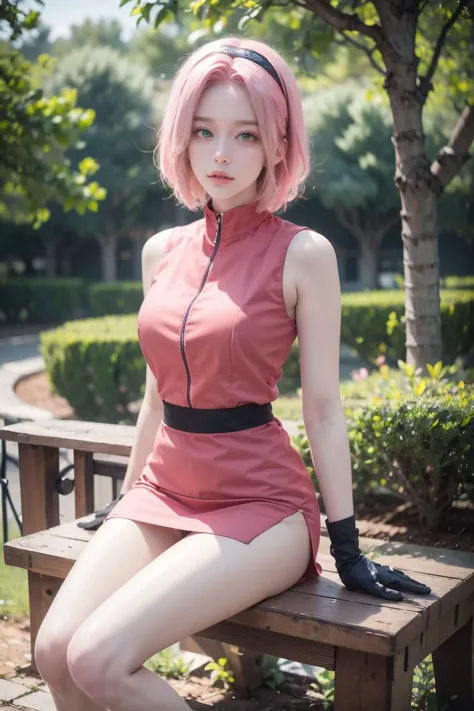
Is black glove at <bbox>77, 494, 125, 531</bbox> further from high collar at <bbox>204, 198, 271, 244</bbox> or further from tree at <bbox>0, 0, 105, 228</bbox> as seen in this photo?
tree at <bbox>0, 0, 105, 228</bbox>

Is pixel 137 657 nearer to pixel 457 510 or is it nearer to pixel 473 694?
pixel 473 694

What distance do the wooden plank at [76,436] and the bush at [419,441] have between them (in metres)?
0.92

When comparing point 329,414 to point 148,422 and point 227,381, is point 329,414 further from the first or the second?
point 148,422

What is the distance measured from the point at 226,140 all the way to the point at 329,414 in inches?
34.9

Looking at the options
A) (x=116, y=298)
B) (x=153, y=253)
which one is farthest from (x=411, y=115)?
(x=116, y=298)

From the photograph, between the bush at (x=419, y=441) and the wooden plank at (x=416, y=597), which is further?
the bush at (x=419, y=441)

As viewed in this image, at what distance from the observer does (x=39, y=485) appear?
3871 millimetres

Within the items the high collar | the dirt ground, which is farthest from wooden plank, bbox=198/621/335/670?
the high collar

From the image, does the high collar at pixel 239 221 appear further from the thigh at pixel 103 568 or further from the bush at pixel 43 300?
the bush at pixel 43 300

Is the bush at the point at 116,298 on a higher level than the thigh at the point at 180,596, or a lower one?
higher

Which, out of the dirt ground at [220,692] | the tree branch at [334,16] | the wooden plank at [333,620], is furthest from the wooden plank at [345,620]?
the tree branch at [334,16]

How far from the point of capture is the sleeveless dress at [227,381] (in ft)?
7.89

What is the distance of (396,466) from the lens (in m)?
4.00

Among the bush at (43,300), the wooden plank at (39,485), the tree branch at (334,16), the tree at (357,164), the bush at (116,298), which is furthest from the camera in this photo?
the bush at (43,300)
